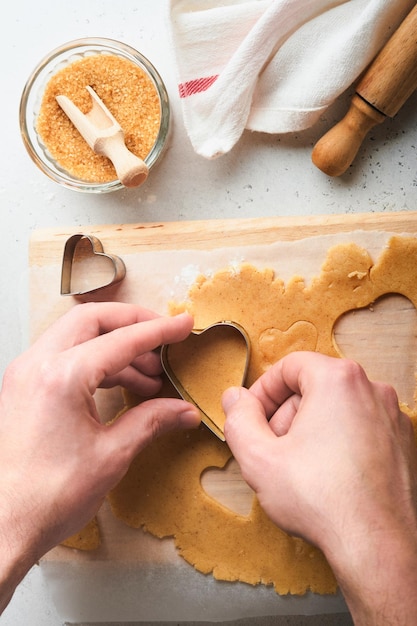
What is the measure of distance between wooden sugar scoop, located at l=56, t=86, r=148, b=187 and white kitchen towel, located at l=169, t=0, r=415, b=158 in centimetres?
14

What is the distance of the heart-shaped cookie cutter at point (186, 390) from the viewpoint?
1202mm

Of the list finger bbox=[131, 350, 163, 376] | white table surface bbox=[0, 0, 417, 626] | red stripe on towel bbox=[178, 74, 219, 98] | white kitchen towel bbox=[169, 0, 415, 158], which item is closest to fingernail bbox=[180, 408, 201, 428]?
finger bbox=[131, 350, 163, 376]

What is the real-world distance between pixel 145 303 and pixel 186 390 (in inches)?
7.4

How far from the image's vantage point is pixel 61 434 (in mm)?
1021

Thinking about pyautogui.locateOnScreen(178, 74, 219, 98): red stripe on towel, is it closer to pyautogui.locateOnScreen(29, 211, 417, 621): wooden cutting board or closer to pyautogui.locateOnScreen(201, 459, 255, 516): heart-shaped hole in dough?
pyautogui.locateOnScreen(29, 211, 417, 621): wooden cutting board

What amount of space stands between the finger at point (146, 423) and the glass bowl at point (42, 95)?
0.43 metres

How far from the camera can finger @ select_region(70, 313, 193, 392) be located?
3.40 feet

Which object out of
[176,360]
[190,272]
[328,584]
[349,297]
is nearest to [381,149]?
[349,297]

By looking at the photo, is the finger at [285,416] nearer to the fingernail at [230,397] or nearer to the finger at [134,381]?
the fingernail at [230,397]

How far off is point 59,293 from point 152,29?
57cm

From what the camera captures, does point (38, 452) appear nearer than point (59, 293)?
Yes

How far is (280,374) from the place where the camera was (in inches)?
43.5

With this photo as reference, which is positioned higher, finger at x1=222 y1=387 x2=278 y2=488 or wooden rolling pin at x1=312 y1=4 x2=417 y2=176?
wooden rolling pin at x1=312 y1=4 x2=417 y2=176

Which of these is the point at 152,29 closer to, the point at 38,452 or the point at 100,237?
the point at 100,237
